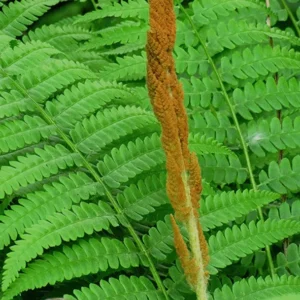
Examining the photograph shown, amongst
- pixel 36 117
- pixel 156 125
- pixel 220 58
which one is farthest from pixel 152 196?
pixel 220 58

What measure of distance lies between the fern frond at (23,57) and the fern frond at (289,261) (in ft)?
2.54

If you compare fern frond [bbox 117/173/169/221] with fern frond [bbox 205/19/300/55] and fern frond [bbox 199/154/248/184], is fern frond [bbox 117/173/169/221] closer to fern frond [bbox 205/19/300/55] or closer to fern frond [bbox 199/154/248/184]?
fern frond [bbox 199/154/248/184]

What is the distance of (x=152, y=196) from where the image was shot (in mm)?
1522

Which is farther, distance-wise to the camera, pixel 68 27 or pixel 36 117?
pixel 68 27

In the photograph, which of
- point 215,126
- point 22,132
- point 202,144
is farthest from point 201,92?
point 22,132

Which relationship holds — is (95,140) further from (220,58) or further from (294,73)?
(294,73)

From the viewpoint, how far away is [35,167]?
149 centimetres

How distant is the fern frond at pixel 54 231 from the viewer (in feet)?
4.29

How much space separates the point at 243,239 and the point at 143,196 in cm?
24

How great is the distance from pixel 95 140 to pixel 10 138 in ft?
0.65

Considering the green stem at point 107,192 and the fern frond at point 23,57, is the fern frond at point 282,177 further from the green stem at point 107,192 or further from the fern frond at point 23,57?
the fern frond at point 23,57

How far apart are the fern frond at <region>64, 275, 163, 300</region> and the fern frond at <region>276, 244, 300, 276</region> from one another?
1.26 ft

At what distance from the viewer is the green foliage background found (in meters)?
1.42

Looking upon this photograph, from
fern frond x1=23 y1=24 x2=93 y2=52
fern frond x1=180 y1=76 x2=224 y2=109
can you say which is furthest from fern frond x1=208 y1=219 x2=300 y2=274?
fern frond x1=23 y1=24 x2=93 y2=52
